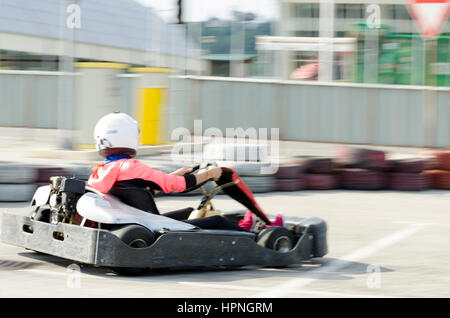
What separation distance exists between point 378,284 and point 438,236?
225cm

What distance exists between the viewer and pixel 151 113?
12.4 m

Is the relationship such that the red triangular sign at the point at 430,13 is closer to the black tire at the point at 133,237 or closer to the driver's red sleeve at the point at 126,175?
the driver's red sleeve at the point at 126,175

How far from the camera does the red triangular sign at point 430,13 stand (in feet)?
32.2

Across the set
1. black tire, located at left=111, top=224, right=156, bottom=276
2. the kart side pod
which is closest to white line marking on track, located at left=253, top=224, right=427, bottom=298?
the kart side pod

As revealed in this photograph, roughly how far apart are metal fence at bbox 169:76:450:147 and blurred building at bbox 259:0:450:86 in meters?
0.26

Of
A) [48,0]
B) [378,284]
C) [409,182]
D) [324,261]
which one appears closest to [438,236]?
[324,261]

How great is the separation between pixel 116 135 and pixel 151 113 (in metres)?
7.19

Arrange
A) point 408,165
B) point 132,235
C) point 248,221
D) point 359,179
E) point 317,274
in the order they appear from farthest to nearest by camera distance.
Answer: point 408,165 → point 359,179 → point 248,221 → point 317,274 → point 132,235

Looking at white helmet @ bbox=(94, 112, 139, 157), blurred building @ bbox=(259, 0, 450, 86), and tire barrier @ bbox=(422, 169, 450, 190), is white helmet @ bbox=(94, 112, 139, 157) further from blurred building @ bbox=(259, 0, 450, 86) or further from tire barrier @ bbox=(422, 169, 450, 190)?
blurred building @ bbox=(259, 0, 450, 86)

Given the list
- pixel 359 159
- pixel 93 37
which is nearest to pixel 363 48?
pixel 359 159

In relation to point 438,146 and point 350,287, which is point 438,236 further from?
point 438,146

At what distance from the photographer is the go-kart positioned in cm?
493

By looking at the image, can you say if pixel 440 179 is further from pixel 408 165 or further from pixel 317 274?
pixel 317 274

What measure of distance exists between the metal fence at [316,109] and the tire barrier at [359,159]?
4.26 metres
